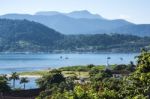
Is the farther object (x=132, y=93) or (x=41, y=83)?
(x=41, y=83)

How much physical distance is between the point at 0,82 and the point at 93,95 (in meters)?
47.2

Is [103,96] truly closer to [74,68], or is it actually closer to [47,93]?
[47,93]

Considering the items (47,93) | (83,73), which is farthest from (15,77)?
(47,93)

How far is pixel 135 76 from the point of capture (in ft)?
127

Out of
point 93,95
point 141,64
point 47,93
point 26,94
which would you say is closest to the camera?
point 93,95

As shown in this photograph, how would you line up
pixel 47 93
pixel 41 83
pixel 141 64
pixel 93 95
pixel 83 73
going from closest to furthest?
pixel 93 95, pixel 141 64, pixel 47 93, pixel 41 83, pixel 83 73

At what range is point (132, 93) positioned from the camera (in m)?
36.8

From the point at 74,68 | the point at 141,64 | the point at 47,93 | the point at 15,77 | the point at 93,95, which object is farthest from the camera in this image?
the point at 74,68

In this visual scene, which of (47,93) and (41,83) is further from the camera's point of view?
(41,83)

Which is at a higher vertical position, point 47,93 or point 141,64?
point 141,64

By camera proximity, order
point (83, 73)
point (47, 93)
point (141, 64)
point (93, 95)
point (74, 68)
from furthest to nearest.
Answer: point (74, 68)
point (83, 73)
point (47, 93)
point (141, 64)
point (93, 95)

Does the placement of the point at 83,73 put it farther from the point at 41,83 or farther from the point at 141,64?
the point at 141,64

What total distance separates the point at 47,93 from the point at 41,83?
2339 centimetres

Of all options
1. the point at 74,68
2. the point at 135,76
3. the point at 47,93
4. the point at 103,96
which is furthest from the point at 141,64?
the point at 74,68
